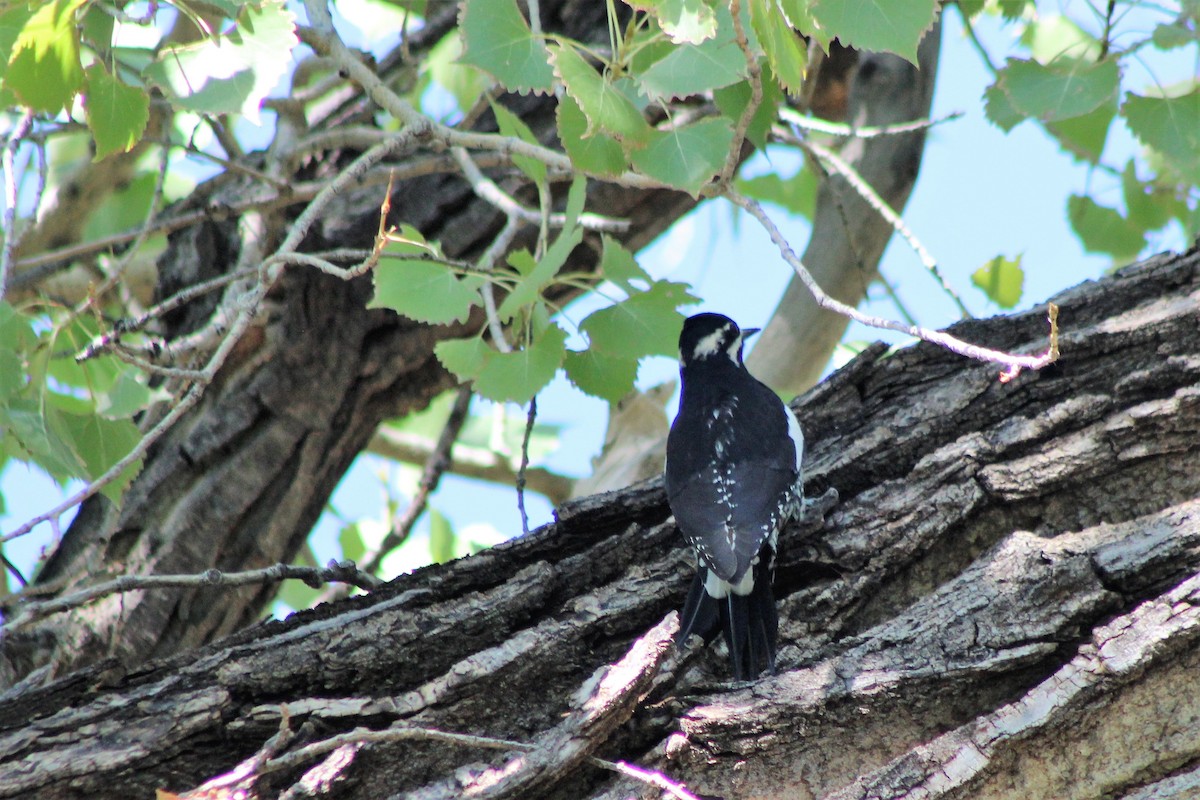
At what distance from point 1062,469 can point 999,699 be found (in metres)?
0.63

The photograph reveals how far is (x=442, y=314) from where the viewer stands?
8.76 ft

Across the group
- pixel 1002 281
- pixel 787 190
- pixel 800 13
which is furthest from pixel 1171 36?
pixel 787 190

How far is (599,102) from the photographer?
221 cm

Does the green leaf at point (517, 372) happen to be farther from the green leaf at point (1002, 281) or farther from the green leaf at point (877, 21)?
the green leaf at point (1002, 281)

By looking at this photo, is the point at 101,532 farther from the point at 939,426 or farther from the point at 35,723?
the point at 939,426

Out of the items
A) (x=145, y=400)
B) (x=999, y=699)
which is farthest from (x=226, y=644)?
(x=999, y=699)

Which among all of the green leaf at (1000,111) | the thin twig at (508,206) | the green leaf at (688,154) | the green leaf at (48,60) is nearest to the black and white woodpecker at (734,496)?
the thin twig at (508,206)

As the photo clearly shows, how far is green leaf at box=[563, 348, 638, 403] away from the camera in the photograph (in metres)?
2.97

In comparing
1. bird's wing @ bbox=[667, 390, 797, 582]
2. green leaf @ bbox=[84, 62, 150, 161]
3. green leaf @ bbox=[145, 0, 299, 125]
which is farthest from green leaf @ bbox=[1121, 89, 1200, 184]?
green leaf @ bbox=[84, 62, 150, 161]

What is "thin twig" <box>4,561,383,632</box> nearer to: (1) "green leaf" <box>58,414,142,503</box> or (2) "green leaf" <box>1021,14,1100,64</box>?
(1) "green leaf" <box>58,414,142,503</box>

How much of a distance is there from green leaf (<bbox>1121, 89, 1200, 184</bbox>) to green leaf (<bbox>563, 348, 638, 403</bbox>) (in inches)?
60.1

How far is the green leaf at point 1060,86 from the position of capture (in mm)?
2885

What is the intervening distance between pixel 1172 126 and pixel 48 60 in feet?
9.07

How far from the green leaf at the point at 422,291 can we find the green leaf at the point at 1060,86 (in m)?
1.55
